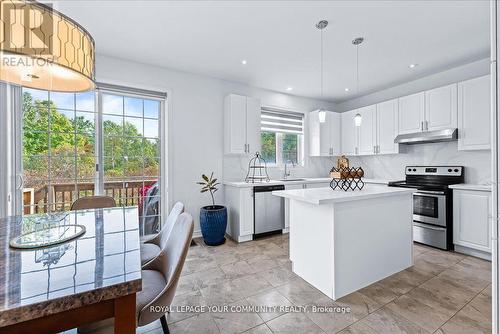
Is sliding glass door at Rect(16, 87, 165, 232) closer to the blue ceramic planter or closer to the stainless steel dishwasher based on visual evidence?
the blue ceramic planter

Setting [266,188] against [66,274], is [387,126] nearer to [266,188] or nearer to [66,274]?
[266,188]

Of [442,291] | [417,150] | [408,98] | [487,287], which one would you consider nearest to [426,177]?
[417,150]

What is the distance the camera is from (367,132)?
14.6 feet

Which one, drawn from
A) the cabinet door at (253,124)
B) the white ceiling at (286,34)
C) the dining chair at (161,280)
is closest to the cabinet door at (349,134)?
the white ceiling at (286,34)

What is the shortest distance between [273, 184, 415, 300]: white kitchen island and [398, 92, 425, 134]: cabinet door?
1.83 m

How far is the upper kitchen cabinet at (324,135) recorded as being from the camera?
4.81 metres

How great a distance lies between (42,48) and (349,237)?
97.6 inches

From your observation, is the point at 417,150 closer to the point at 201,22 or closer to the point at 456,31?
the point at 456,31

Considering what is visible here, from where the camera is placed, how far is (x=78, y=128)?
293 cm

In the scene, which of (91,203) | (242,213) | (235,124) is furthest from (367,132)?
(91,203)

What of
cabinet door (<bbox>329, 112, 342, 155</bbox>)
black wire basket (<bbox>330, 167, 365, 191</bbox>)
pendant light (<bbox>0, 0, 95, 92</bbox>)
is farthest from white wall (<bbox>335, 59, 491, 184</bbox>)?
pendant light (<bbox>0, 0, 95, 92</bbox>)

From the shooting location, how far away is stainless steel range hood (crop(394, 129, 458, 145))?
320 centimetres

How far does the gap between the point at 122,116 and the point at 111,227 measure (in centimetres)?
229

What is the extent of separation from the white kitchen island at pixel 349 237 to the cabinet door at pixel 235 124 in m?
1.74
